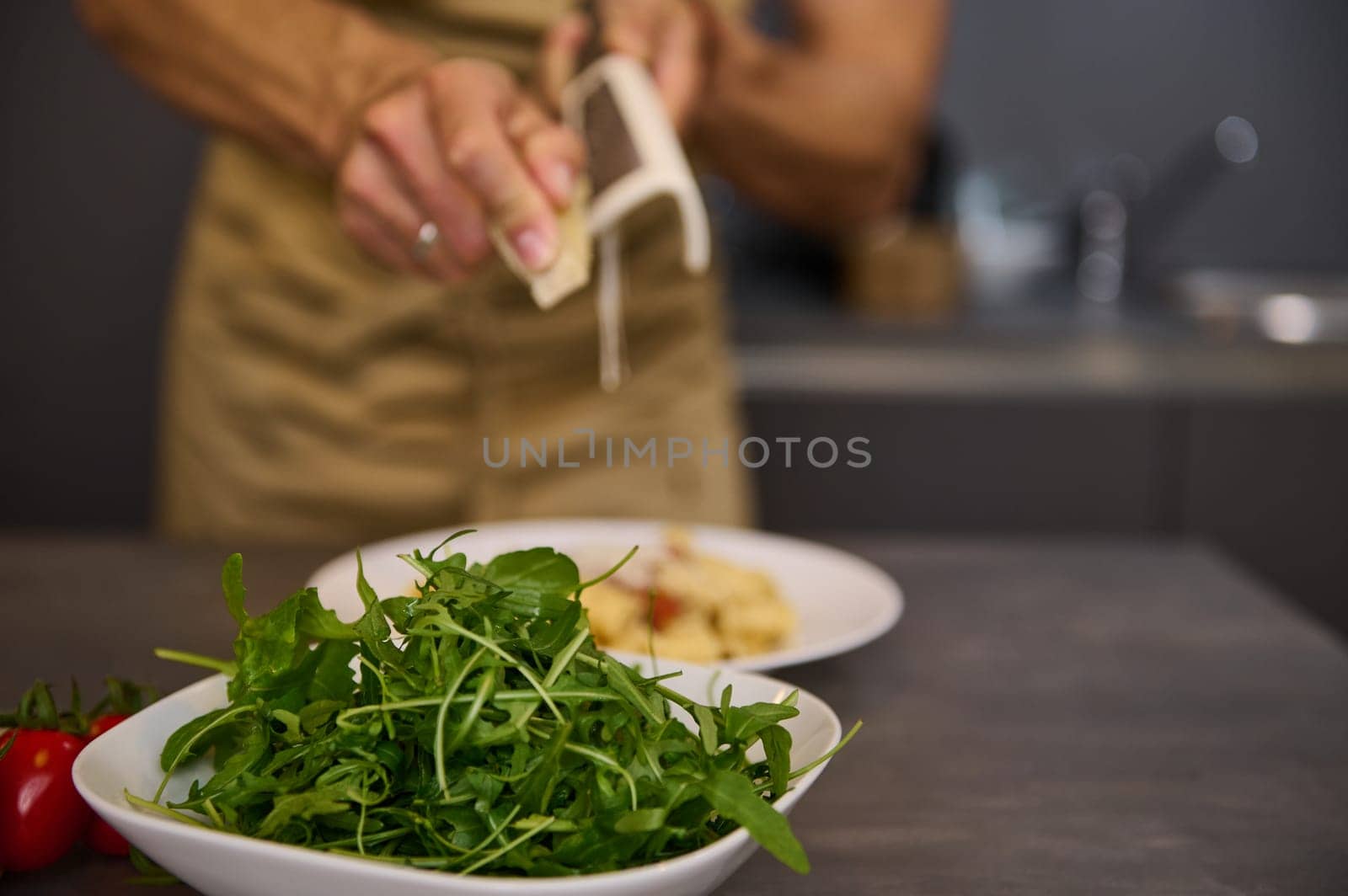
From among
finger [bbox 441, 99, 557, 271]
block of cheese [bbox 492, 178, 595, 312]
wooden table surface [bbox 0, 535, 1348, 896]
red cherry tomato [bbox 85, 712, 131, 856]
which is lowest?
wooden table surface [bbox 0, 535, 1348, 896]

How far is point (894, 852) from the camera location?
591mm

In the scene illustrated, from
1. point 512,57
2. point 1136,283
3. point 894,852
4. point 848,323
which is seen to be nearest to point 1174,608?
point 894,852

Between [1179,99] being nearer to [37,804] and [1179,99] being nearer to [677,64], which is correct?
[677,64]

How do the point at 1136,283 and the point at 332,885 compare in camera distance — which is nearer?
the point at 332,885

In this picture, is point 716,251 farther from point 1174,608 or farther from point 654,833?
point 654,833

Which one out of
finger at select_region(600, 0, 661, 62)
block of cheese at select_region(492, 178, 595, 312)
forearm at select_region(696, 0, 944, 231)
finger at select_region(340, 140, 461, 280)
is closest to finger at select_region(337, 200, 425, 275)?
finger at select_region(340, 140, 461, 280)

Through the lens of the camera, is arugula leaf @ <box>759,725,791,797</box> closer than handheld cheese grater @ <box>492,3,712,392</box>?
Yes

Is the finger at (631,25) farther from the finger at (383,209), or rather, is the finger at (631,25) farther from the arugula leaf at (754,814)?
the arugula leaf at (754,814)

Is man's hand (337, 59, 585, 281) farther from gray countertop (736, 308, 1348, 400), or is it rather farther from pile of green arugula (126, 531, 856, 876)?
gray countertop (736, 308, 1348, 400)

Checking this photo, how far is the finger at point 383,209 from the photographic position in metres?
0.94

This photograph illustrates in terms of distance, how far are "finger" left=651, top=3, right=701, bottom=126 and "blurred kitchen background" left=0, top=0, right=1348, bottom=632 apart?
0.88m

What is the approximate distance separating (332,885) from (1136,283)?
8.22 ft

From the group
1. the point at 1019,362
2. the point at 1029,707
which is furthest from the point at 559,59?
the point at 1019,362

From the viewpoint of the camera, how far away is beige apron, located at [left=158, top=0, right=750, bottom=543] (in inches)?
53.1
